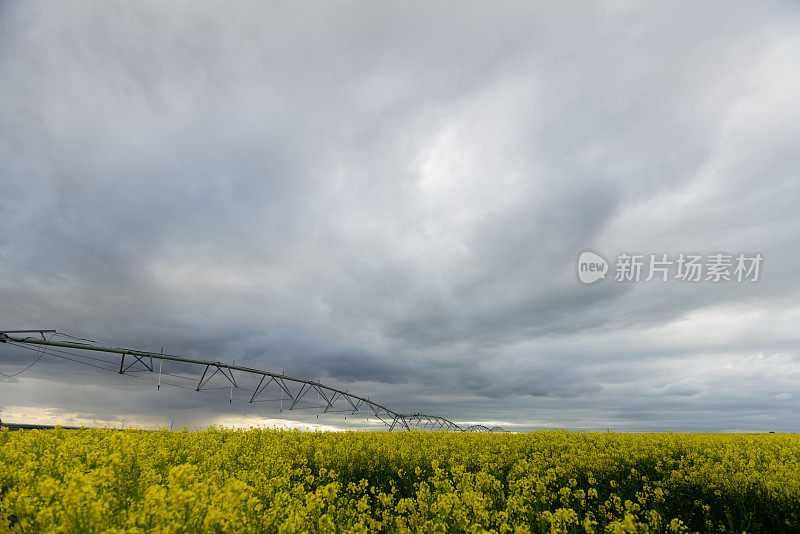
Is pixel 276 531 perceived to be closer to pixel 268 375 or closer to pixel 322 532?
pixel 322 532

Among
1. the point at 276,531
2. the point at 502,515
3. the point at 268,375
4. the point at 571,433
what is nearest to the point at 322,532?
the point at 276,531

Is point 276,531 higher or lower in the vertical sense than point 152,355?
lower

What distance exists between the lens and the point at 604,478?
11.1 m

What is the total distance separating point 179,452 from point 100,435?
17.2ft

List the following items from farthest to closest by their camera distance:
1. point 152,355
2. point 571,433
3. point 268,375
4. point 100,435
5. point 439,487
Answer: point 268,375 < point 152,355 < point 571,433 < point 100,435 < point 439,487

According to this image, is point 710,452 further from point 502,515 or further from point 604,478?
point 502,515

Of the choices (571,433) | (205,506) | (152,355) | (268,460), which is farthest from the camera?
(152,355)

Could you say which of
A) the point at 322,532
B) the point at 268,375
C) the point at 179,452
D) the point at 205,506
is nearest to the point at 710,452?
the point at 322,532

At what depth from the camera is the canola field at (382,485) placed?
16.9 feet

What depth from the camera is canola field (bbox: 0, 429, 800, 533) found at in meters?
5.14

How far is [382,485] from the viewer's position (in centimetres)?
987

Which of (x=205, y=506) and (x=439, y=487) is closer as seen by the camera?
(x=205, y=506)

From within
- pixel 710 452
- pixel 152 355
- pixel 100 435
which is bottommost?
pixel 100 435

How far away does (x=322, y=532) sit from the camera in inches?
214
